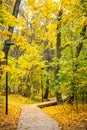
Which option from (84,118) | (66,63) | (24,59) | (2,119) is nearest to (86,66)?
(66,63)

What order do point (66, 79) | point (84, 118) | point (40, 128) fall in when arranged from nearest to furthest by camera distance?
point (40, 128) → point (84, 118) → point (66, 79)

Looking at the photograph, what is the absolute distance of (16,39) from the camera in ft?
39.8

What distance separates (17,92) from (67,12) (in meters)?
19.3

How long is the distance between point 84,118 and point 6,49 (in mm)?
5429

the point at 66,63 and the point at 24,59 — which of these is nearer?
the point at 66,63

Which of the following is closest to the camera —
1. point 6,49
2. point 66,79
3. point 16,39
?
point 16,39

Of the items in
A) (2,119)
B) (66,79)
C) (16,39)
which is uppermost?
(16,39)

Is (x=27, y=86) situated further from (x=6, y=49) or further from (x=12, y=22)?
(x=12, y=22)

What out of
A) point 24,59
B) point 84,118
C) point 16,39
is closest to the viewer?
point 16,39

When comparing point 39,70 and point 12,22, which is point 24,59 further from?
point 12,22

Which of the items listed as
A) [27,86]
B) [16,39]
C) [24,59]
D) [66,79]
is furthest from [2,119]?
[27,86]

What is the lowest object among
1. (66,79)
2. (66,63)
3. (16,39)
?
(66,79)

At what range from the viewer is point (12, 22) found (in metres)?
9.66

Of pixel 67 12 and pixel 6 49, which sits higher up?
pixel 67 12
